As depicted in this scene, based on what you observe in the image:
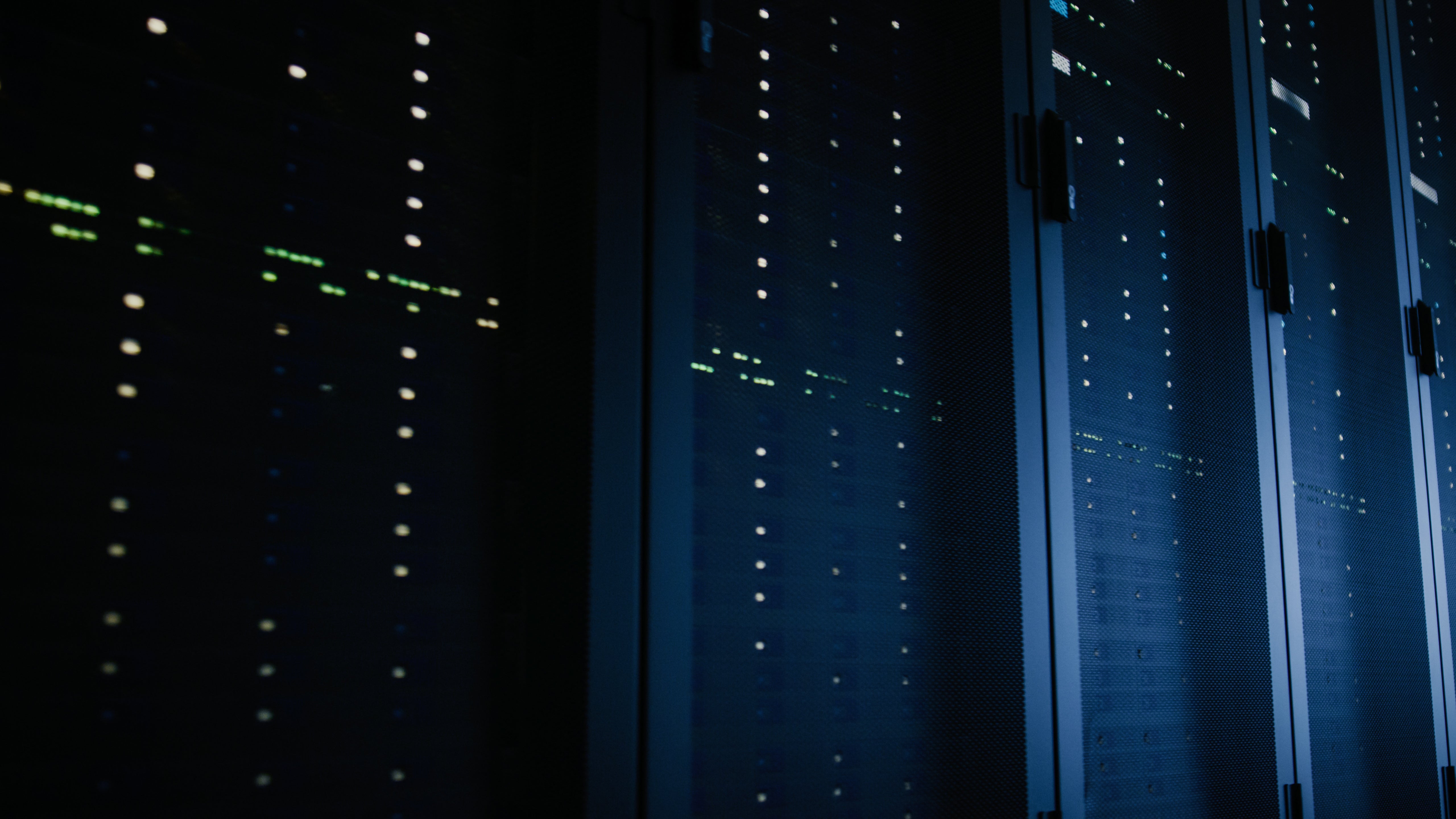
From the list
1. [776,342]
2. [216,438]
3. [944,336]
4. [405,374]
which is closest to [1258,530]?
[944,336]

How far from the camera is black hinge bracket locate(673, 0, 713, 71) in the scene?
1191mm

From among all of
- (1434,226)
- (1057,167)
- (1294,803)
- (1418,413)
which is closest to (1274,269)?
(1057,167)

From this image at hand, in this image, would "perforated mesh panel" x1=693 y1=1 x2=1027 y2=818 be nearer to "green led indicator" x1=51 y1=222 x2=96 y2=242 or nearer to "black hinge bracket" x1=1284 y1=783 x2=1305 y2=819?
"green led indicator" x1=51 y1=222 x2=96 y2=242

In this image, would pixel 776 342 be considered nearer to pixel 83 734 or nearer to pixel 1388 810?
pixel 83 734

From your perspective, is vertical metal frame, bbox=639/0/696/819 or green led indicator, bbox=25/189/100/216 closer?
green led indicator, bbox=25/189/100/216

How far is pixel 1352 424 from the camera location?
2.54m

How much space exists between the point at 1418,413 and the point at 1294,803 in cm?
132

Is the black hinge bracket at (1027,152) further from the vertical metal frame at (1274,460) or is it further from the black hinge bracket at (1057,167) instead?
the vertical metal frame at (1274,460)

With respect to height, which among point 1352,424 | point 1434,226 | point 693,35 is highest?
point 1434,226

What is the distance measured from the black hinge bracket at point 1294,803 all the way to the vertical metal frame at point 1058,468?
0.70 meters

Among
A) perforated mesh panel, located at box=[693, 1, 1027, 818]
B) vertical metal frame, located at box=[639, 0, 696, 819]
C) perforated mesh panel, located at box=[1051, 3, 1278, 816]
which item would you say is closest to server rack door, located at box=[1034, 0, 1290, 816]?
perforated mesh panel, located at box=[1051, 3, 1278, 816]

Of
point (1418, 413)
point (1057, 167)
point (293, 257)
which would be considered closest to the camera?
point (293, 257)

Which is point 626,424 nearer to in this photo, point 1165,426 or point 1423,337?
point 1165,426

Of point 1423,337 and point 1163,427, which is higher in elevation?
point 1423,337
